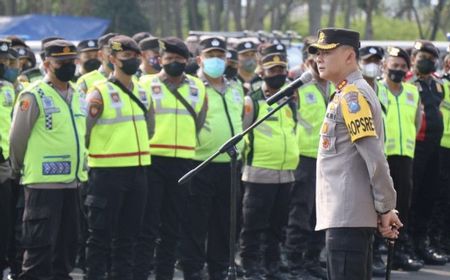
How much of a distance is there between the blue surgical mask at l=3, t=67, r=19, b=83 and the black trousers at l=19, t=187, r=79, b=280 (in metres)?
1.55

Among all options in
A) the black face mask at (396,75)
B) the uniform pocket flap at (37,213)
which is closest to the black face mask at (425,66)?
the black face mask at (396,75)

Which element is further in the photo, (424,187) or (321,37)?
(424,187)

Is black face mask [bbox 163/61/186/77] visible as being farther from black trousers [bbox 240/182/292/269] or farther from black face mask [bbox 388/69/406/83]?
black face mask [bbox 388/69/406/83]

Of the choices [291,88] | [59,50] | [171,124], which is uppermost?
[59,50]

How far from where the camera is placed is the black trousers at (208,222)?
1131 centimetres

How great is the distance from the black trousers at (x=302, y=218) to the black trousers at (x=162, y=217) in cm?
147

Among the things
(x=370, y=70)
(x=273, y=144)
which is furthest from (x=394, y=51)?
(x=273, y=144)

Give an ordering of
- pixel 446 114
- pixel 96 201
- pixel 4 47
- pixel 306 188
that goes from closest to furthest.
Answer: pixel 96 201 < pixel 4 47 < pixel 306 188 < pixel 446 114

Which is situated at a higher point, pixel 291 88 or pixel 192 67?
pixel 192 67

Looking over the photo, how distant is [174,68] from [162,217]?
140 centimetres

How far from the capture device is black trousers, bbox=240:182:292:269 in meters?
11.8

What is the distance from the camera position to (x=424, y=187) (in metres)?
13.7

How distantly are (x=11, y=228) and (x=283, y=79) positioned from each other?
3108 millimetres

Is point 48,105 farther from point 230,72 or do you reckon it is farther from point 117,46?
point 230,72
